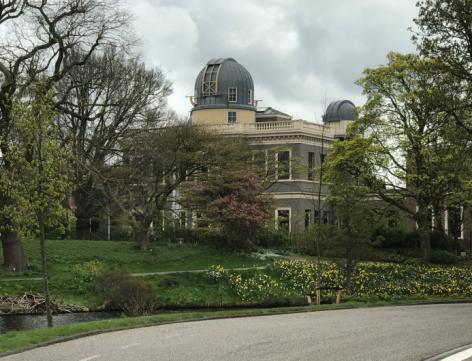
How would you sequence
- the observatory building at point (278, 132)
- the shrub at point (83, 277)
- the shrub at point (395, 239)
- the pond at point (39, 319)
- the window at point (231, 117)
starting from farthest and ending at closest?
the window at point (231, 117) → the observatory building at point (278, 132) → the shrub at point (395, 239) → the shrub at point (83, 277) → the pond at point (39, 319)

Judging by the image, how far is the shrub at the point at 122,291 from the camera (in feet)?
88.2

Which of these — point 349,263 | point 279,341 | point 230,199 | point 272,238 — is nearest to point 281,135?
point 272,238

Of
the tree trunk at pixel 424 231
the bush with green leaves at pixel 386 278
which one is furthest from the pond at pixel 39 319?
the tree trunk at pixel 424 231

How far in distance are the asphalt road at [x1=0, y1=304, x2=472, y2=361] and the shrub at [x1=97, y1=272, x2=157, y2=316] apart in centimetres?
895

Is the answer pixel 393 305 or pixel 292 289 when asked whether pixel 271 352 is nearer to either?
pixel 393 305

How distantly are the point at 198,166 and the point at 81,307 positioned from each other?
55.2 feet

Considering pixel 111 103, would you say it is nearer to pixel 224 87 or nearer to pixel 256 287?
pixel 256 287

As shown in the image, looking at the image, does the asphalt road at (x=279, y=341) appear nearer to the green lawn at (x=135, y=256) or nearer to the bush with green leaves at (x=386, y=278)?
the bush with green leaves at (x=386, y=278)

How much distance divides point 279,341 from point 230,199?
92.8 ft

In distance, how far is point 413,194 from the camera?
41062 mm

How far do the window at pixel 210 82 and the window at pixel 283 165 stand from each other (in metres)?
11.4

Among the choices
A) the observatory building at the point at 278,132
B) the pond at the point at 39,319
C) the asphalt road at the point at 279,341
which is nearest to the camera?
the asphalt road at the point at 279,341

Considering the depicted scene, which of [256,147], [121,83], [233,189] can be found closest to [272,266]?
[233,189]

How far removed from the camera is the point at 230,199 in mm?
41688
